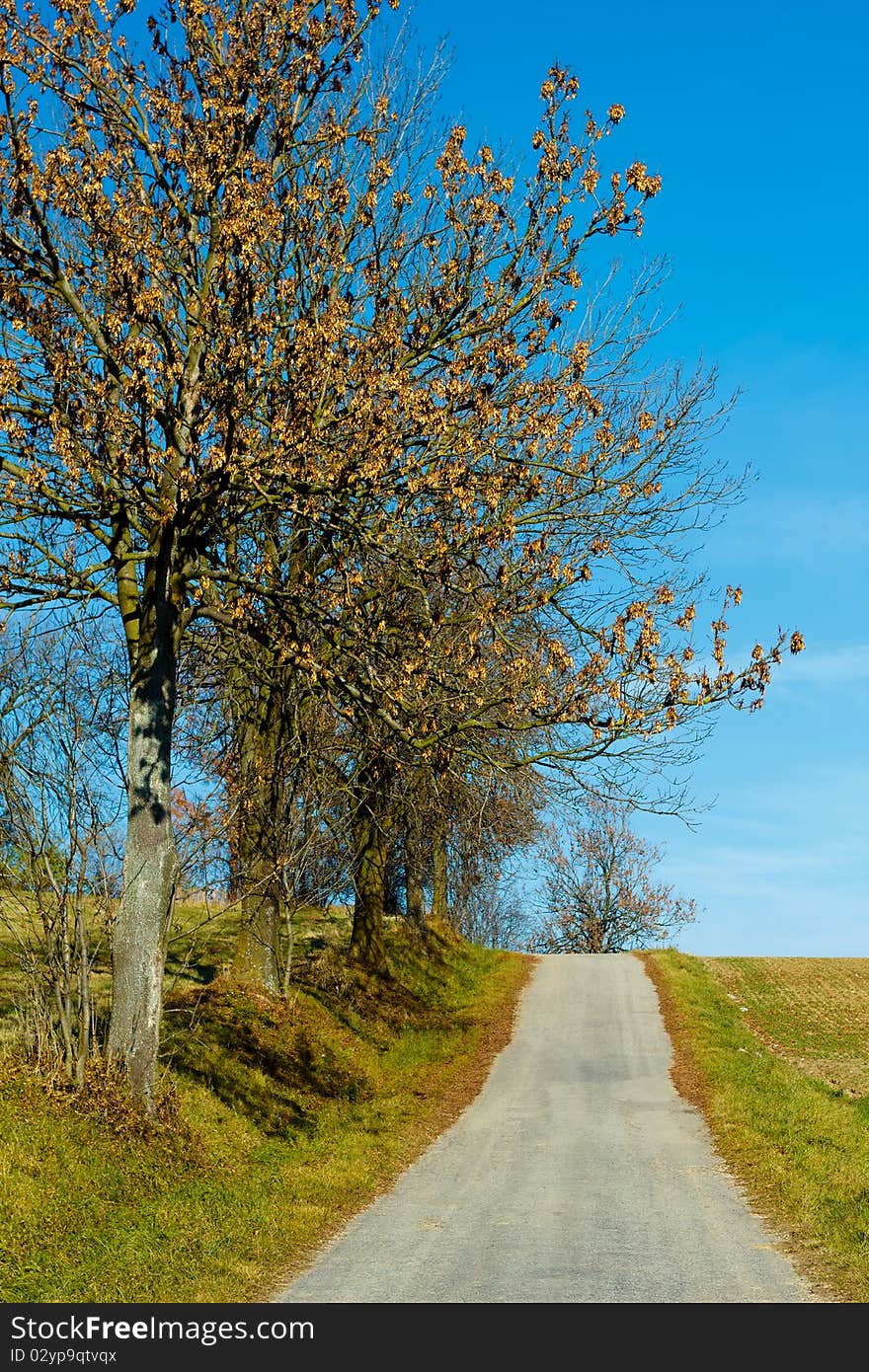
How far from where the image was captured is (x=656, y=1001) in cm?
2789

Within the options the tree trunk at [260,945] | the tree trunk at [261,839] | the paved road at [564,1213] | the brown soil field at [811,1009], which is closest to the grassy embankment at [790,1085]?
the brown soil field at [811,1009]

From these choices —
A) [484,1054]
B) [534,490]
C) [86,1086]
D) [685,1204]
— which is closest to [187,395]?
[534,490]

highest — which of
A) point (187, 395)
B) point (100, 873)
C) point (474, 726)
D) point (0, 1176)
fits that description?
point (187, 395)

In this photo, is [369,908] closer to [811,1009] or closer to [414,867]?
[414,867]

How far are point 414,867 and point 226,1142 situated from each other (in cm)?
1545

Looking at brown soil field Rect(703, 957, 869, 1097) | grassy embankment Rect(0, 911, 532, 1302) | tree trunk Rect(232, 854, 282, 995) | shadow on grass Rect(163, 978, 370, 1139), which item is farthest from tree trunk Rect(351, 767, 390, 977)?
brown soil field Rect(703, 957, 869, 1097)

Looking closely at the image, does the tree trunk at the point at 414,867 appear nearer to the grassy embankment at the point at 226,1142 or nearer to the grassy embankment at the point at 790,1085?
the grassy embankment at the point at 226,1142

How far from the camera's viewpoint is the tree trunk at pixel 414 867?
1016 inches

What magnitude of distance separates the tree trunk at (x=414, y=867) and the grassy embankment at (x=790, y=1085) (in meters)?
6.32

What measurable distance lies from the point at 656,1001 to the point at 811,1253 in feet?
61.5

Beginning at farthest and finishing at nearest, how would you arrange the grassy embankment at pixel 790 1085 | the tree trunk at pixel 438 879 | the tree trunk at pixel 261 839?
the tree trunk at pixel 438 879 → the tree trunk at pixel 261 839 → the grassy embankment at pixel 790 1085
